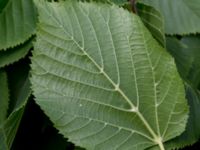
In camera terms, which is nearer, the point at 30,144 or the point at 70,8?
the point at 70,8

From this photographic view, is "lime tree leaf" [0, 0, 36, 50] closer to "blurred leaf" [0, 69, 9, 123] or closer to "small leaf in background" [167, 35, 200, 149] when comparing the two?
"blurred leaf" [0, 69, 9, 123]

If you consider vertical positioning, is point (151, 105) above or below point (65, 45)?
below

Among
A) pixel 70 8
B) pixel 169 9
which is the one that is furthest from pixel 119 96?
pixel 169 9

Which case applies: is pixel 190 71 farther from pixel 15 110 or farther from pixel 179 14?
pixel 15 110

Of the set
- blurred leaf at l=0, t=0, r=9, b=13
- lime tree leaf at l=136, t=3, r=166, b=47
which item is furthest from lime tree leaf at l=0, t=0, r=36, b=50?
lime tree leaf at l=136, t=3, r=166, b=47

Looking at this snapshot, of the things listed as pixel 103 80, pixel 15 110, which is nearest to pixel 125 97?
pixel 103 80

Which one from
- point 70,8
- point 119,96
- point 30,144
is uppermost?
point 70,8

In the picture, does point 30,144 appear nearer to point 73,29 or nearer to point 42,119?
point 42,119
